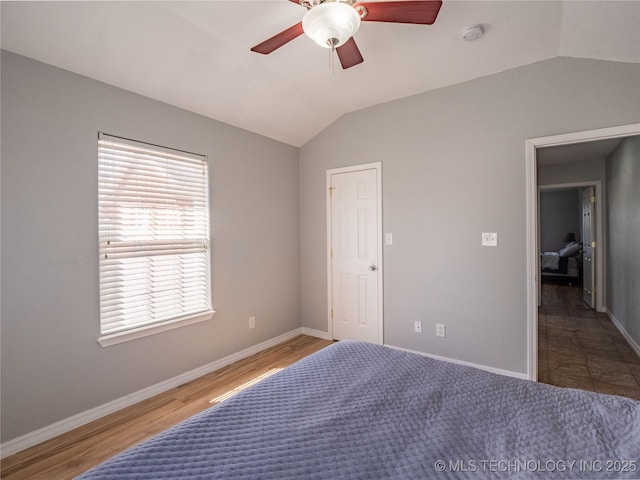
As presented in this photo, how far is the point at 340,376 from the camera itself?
4.75ft

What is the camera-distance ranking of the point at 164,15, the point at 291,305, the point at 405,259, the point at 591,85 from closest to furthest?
1. the point at 164,15
2. the point at 591,85
3. the point at 405,259
4. the point at 291,305

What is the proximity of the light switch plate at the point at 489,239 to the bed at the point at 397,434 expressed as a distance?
1681mm

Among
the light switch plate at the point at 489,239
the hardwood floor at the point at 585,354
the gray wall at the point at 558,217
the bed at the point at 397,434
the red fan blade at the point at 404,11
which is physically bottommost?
the hardwood floor at the point at 585,354

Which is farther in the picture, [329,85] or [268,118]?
[268,118]

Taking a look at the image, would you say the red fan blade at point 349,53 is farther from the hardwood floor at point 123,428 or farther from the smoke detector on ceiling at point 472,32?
the hardwood floor at point 123,428

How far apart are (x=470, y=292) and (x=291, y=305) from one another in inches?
82.7

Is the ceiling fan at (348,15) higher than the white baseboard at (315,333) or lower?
higher

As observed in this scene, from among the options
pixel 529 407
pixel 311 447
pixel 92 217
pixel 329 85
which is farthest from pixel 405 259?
pixel 92 217

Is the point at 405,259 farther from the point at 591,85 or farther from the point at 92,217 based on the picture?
the point at 92,217

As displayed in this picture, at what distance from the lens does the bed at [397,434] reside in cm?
89

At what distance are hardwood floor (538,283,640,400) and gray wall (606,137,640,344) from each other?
251 mm

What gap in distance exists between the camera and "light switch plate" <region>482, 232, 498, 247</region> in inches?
110

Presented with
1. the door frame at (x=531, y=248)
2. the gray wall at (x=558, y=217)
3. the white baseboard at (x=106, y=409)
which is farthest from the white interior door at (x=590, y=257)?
the white baseboard at (x=106, y=409)

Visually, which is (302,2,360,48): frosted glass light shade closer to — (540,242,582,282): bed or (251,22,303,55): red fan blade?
(251,22,303,55): red fan blade
